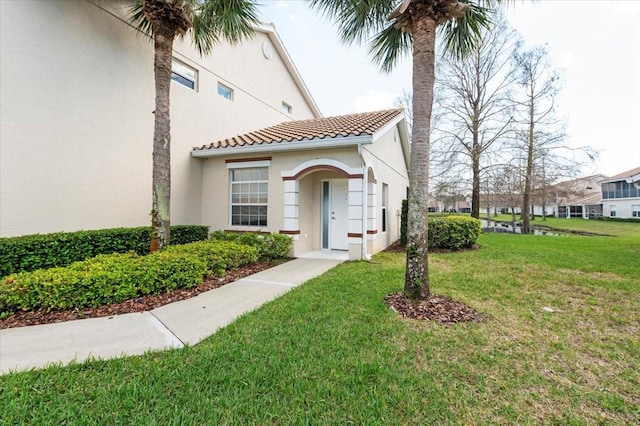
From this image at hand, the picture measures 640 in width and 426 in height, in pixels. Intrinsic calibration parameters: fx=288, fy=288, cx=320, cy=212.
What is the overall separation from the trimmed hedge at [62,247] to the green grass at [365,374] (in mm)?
4240

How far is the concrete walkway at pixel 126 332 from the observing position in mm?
3299

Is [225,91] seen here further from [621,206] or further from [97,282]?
[621,206]

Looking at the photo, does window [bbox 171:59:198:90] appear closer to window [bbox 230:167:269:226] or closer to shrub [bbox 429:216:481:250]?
window [bbox 230:167:269:226]

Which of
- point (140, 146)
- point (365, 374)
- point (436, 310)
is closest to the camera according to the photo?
point (365, 374)

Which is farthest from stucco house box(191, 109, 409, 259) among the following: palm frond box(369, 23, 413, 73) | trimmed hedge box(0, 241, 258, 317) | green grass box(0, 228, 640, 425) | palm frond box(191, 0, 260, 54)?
green grass box(0, 228, 640, 425)

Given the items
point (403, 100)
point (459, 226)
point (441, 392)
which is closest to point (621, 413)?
point (441, 392)

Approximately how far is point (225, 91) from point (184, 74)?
6.93 feet

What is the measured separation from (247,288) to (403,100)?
78.2ft

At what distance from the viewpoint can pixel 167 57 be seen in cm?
703

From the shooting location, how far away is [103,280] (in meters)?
4.82

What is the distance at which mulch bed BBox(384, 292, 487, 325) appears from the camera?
4.34 metres

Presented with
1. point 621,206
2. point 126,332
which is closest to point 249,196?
point 126,332

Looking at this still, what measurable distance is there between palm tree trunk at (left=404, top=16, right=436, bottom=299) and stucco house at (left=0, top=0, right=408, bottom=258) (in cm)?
314

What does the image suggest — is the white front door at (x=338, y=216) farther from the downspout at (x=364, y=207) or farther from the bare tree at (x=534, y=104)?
the bare tree at (x=534, y=104)
